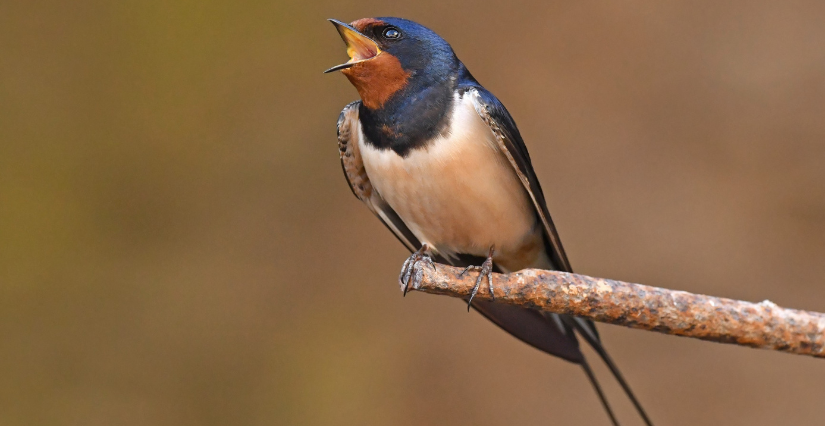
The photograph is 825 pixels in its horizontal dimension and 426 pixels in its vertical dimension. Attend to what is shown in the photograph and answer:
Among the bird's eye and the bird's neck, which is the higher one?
the bird's eye

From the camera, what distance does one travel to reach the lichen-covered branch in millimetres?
956

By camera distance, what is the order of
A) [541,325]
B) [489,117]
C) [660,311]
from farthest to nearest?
[541,325] < [489,117] < [660,311]

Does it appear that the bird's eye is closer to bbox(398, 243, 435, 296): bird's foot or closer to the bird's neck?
the bird's neck

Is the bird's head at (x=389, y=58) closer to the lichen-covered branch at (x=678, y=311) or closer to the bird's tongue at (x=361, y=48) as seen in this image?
the bird's tongue at (x=361, y=48)

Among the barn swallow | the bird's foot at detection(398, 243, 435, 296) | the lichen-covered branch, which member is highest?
the barn swallow

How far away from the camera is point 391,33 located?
1.22m

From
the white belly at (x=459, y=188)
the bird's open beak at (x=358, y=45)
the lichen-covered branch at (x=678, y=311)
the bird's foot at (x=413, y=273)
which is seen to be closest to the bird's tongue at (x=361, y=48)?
the bird's open beak at (x=358, y=45)

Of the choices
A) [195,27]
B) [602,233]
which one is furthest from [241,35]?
[602,233]

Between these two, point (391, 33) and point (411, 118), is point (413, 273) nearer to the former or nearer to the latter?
point (411, 118)

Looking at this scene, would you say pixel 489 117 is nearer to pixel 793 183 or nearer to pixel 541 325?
pixel 541 325

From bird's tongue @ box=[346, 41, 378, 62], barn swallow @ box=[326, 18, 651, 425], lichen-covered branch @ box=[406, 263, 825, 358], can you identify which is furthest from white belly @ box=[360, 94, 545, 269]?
lichen-covered branch @ box=[406, 263, 825, 358]

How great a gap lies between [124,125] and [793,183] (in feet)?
5.91

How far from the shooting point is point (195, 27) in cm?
218

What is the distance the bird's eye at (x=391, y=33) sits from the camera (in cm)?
122
